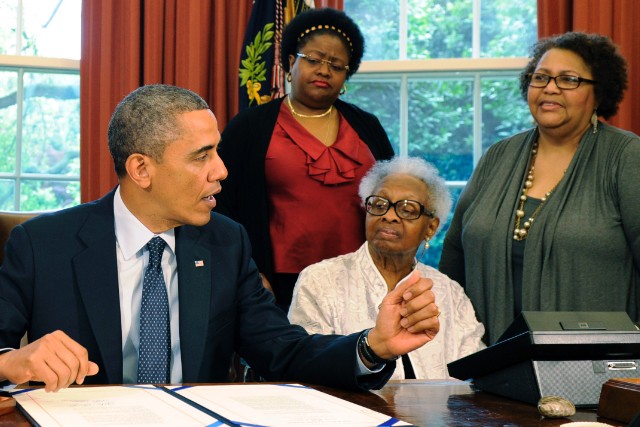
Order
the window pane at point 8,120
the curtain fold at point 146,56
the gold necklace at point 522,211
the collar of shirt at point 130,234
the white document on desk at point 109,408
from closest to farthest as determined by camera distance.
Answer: the white document on desk at point 109,408, the collar of shirt at point 130,234, the gold necklace at point 522,211, the curtain fold at point 146,56, the window pane at point 8,120

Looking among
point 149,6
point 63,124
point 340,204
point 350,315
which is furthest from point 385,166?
point 63,124

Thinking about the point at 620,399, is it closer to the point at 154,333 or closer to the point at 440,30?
the point at 154,333

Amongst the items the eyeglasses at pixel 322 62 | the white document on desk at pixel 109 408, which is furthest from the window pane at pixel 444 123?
the white document on desk at pixel 109 408

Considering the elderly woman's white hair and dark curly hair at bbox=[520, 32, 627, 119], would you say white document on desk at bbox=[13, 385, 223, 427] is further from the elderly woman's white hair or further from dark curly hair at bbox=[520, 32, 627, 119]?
dark curly hair at bbox=[520, 32, 627, 119]

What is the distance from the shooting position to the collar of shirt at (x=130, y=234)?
6.84 feet

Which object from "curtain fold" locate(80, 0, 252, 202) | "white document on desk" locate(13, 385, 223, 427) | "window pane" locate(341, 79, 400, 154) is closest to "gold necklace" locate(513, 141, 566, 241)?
"white document on desk" locate(13, 385, 223, 427)

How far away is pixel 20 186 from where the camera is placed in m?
4.86

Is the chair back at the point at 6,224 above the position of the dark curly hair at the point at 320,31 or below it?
below

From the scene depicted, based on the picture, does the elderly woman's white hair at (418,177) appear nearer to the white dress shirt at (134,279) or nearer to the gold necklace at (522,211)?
the gold necklace at (522,211)

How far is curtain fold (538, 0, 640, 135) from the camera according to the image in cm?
410

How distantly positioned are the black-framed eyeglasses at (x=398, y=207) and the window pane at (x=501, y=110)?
5.63 feet

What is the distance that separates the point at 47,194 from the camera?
488cm

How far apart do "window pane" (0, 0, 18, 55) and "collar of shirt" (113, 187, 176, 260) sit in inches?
122

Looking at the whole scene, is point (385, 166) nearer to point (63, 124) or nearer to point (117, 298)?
point (117, 298)
